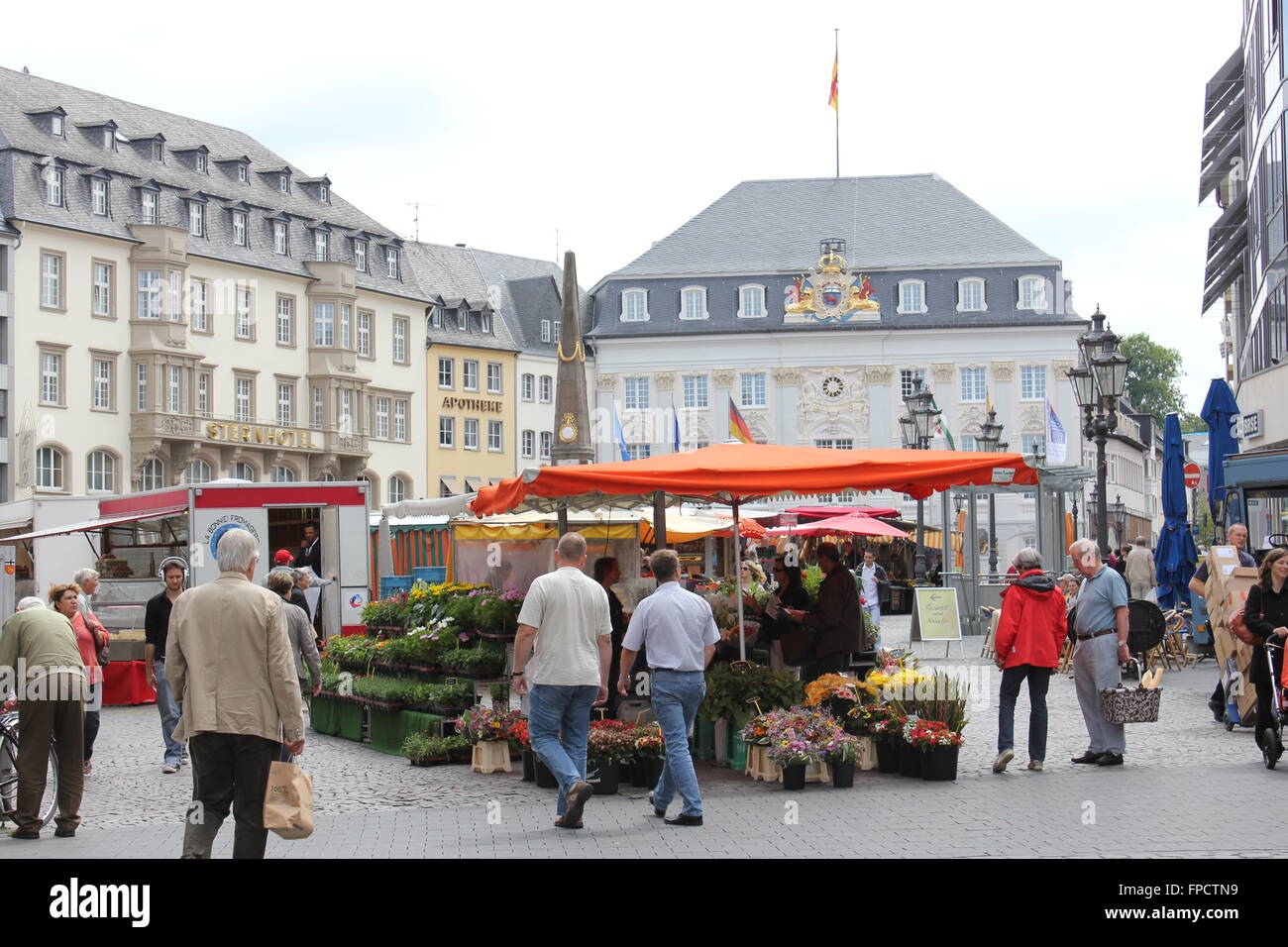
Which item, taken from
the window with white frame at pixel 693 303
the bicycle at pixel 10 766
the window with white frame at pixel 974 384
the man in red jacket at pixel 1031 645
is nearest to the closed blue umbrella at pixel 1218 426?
the man in red jacket at pixel 1031 645

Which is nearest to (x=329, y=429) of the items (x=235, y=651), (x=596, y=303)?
(x=596, y=303)

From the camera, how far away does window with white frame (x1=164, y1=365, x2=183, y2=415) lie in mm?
56625

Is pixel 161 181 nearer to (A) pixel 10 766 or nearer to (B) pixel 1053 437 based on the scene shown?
(B) pixel 1053 437

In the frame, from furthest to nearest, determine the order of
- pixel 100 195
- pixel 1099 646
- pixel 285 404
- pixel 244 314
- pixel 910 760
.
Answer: pixel 285 404 → pixel 244 314 → pixel 100 195 → pixel 1099 646 → pixel 910 760

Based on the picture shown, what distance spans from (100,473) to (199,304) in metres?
7.35

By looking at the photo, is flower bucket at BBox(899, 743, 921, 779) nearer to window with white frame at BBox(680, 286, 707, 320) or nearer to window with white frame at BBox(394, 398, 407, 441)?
window with white frame at BBox(394, 398, 407, 441)

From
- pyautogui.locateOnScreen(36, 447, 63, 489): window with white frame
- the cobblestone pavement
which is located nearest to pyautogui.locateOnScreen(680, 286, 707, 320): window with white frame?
pyautogui.locateOnScreen(36, 447, 63, 489): window with white frame

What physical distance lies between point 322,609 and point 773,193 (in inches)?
2229

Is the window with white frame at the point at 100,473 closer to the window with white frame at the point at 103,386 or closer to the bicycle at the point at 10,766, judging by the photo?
the window with white frame at the point at 103,386

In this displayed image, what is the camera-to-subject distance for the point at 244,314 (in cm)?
6072

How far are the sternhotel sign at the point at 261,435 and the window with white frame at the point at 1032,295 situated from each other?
3079 cm

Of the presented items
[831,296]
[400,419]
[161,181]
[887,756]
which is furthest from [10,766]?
[831,296]

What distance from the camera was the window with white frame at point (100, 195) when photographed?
2181 inches

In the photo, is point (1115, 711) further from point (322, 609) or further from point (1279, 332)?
point (1279, 332)
